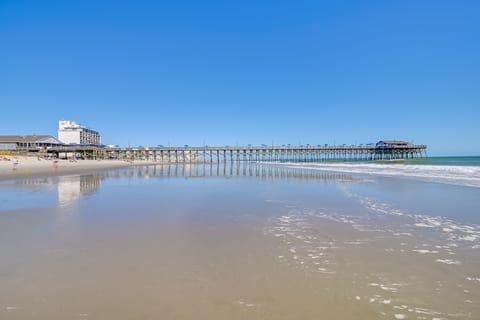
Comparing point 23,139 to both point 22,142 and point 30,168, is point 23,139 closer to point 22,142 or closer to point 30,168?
point 22,142

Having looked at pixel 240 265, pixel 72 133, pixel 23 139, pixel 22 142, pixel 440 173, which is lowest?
pixel 240 265

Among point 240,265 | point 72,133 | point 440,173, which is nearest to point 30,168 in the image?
point 240,265

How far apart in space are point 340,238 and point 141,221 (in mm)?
4262

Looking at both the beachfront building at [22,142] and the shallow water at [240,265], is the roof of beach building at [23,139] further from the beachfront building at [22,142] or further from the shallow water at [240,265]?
the shallow water at [240,265]

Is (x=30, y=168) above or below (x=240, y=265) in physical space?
above

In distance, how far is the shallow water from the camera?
2.53 metres

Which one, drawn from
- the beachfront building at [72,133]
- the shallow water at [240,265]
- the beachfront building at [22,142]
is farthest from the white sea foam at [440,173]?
the beachfront building at [72,133]

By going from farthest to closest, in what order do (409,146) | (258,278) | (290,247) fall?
(409,146)
(290,247)
(258,278)

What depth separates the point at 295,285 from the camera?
2.95 m

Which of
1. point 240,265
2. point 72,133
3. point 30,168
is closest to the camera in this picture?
point 240,265

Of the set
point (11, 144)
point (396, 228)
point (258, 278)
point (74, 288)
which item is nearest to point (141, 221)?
point (74, 288)

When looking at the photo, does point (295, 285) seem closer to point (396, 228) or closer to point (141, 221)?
point (396, 228)

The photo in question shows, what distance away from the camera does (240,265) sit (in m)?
3.54

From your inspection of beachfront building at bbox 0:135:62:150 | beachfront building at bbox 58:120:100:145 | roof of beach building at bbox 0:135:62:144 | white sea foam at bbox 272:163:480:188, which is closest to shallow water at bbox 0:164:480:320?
white sea foam at bbox 272:163:480:188
